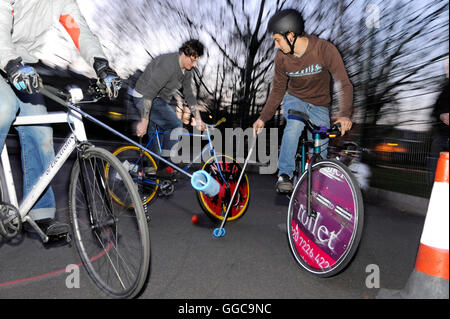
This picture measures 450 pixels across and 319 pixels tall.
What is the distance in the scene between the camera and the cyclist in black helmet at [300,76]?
3145mm

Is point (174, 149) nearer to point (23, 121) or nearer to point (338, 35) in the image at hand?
point (23, 121)

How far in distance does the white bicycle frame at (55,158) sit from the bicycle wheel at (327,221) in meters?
1.95

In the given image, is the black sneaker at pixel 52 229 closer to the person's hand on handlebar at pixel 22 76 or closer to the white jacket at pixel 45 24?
the person's hand on handlebar at pixel 22 76

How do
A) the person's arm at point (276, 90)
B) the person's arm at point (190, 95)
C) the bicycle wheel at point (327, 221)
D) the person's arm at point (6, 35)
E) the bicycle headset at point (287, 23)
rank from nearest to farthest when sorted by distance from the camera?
the person's arm at point (6, 35) < the bicycle wheel at point (327, 221) < the bicycle headset at point (287, 23) < the person's arm at point (276, 90) < the person's arm at point (190, 95)

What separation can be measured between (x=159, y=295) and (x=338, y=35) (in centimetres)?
965

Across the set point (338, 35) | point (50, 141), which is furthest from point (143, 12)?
point (50, 141)

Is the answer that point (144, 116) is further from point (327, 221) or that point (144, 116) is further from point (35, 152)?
point (327, 221)

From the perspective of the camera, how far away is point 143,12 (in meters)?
14.5

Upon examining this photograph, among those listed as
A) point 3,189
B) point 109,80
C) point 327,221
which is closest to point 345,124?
point 327,221

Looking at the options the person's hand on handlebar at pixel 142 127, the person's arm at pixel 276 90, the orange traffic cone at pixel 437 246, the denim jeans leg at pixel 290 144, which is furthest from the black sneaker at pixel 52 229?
the orange traffic cone at pixel 437 246

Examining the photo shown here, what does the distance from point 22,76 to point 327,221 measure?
249cm

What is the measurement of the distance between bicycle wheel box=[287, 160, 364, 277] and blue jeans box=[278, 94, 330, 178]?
38 cm

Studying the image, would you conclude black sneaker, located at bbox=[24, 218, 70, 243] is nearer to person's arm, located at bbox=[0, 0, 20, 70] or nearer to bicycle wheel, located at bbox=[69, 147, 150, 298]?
bicycle wheel, located at bbox=[69, 147, 150, 298]
